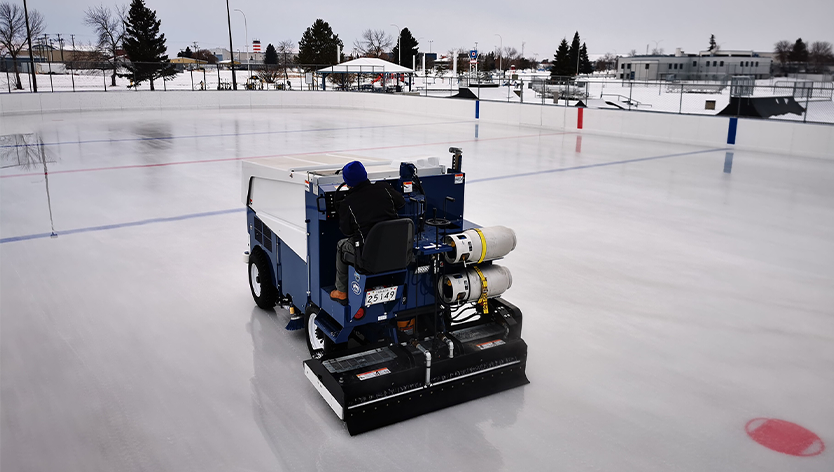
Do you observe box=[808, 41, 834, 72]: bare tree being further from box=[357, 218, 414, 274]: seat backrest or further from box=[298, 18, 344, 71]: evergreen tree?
box=[298, 18, 344, 71]: evergreen tree

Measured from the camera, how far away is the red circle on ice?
3.39m

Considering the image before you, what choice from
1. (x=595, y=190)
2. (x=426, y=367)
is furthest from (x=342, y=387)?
(x=595, y=190)

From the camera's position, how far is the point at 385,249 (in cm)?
354

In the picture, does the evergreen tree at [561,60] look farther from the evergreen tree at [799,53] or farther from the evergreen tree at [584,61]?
the evergreen tree at [799,53]

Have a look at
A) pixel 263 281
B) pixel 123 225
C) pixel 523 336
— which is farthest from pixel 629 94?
pixel 263 281

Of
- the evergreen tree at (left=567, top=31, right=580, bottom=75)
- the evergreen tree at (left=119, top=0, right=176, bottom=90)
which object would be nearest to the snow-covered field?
the evergreen tree at (left=119, top=0, right=176, bottom=90)

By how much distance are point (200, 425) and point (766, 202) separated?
908 cm

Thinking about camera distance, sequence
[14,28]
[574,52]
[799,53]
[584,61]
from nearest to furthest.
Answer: [799,53]
[14,28]
[574,52]
[584,61]

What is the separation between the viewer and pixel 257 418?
3.63 m

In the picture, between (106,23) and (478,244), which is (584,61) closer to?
(106,23)

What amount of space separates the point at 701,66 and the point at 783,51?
13.5 metres

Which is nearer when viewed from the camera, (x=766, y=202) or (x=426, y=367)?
(x=426, y=367)

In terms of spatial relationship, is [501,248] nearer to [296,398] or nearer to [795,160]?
[296,398]

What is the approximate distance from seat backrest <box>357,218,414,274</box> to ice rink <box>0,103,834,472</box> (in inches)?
35.7
